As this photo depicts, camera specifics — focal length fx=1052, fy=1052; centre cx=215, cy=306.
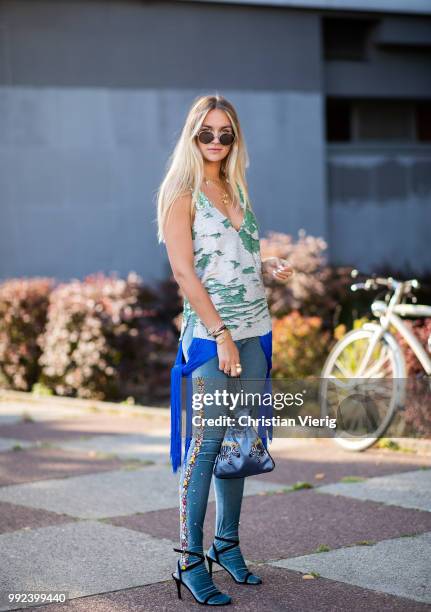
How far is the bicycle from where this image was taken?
723cm

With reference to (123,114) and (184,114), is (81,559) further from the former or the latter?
(184,114)

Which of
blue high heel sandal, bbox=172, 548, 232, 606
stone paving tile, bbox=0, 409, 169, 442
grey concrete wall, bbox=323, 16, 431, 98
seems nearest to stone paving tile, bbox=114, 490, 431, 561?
blue high heel sandal, bbox=172, 548, 232, 606

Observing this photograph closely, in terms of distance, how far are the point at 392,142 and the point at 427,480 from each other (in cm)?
1548

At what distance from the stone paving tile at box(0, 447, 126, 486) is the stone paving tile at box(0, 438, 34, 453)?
19 cm

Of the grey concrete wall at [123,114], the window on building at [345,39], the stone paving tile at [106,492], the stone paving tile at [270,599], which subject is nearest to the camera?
the stone paving tile at [270,599]

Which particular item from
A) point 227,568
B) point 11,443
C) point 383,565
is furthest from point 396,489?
point 11,443

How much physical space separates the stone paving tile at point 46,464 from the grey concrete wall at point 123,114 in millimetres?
9975

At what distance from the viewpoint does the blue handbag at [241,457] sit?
4.36m

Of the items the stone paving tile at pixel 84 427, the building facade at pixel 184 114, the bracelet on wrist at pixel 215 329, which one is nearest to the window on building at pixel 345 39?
the building facade at pixel 184 114

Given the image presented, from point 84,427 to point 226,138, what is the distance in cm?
522

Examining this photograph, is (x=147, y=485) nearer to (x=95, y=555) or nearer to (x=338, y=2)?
(x=95, y=555)

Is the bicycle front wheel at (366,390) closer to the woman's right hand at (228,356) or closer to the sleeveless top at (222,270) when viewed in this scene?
the sleeveless top at (222,270)

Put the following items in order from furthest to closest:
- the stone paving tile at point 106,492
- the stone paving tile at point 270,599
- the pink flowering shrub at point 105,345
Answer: the pink flowering shrub at point 105,345, the stone paving tile at point 106,492, the stone paving tile at point 270,599

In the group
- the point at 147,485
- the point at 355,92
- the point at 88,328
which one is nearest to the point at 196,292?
the point at 147,485
